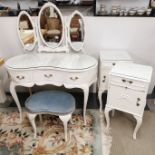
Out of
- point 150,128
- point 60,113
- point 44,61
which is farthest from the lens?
point 150,128

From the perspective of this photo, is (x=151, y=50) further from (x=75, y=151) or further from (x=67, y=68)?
(x=75, y=151)

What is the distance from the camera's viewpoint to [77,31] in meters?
1.81

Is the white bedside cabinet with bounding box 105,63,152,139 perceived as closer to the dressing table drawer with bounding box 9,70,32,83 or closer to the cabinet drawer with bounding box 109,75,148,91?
the cabinet drawer with bounding box 109,75,148,91

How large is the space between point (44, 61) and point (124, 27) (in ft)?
3.21

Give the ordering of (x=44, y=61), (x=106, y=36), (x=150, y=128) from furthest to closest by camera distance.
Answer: (x=106, y=36), (x=150, y=128), (x=44, y=61)

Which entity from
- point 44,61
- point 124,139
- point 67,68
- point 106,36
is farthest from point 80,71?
point 124,139

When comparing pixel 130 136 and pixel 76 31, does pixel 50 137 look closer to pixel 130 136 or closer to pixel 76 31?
pixel 130 136

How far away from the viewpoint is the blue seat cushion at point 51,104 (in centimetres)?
152

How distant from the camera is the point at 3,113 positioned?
2055 mm

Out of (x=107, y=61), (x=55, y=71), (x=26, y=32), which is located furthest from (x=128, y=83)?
(x=26, y=32)

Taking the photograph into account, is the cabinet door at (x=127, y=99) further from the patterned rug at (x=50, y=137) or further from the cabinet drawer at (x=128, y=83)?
the patterned rug at (x=50, y=137)

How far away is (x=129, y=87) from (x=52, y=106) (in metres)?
0.72

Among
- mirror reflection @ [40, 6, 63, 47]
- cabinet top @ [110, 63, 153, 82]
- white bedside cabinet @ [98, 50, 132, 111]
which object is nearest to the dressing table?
mirror reflection @ [40, 6, 63, 47]

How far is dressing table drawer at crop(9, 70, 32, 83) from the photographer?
5.23 feet
